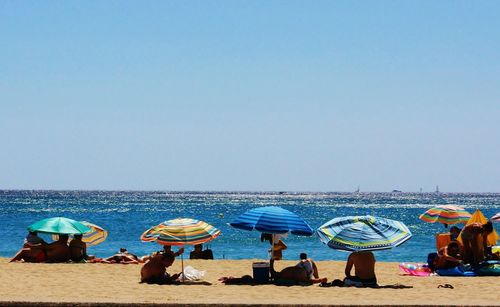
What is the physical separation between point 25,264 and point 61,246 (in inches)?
41.8

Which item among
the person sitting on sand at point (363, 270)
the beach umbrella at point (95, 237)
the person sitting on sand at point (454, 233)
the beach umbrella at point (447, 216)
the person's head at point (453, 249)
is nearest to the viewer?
the person sitting on sand at point (363, 270)

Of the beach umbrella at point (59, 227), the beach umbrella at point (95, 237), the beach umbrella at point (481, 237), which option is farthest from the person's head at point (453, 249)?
the beach umbrella at point (95, 237)

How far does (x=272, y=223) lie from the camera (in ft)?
50.0

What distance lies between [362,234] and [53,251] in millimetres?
8664

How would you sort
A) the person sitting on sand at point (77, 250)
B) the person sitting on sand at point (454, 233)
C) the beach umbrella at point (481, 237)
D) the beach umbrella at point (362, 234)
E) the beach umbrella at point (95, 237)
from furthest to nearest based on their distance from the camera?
the beach umbrella at point (95, 237) < the person sitting on sand at point (77, 250) < the person sitting on sand at point (454, 233) < the beach umbrella at point (481, 237) < the beach umbrella at point (362, 234)

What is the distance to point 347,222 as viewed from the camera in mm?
15508

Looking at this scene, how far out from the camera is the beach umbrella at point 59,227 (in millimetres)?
19656

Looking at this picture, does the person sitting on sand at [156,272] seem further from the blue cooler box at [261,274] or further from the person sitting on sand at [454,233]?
the person sitting on sand at [454,233]

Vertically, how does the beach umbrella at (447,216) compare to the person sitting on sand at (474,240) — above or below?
above

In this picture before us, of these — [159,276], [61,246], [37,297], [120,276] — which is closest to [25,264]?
[61,246]

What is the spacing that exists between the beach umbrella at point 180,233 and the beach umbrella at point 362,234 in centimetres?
225

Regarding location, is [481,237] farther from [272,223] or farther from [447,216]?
[272,223]

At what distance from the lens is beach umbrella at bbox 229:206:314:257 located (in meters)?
15.1

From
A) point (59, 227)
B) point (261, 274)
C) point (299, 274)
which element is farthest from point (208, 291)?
point (59, 227)
